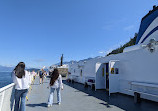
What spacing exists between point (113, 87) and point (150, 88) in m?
2.49

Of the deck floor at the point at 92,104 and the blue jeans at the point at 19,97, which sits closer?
the blue jeans at the point at 19,97

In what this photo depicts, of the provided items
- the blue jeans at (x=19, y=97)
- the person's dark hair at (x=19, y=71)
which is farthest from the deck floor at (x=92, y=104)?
the person's dark hair at (x=19, y=71)

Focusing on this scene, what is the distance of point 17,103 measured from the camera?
347 cm

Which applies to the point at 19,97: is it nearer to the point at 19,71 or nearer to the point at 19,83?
the point at 19,83

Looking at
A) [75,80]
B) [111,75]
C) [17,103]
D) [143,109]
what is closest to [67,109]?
[17,103]

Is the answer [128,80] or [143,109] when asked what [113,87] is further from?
[143,109]

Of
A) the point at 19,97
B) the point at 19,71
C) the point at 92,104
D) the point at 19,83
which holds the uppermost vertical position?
the point at 19,71

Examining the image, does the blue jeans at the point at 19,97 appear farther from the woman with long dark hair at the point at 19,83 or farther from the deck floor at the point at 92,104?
the deck floor at the point at 92,104

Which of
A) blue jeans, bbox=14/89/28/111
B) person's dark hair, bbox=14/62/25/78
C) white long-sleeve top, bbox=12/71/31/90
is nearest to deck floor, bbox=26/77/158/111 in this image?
blue jeans, bbox=14/89/28/111

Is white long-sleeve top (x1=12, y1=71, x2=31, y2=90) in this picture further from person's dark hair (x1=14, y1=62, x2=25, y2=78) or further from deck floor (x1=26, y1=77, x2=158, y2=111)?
deck floor (x1=26, y1=77, x2=158, y2=111)

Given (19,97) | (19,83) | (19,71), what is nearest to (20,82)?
(19,83)

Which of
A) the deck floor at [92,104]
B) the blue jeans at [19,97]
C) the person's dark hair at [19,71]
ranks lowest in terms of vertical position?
the deck floor at [92,104]

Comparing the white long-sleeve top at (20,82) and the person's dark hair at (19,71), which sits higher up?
the person's dark hair at (19,71)

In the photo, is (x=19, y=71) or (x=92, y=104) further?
(x=92, y=104)
